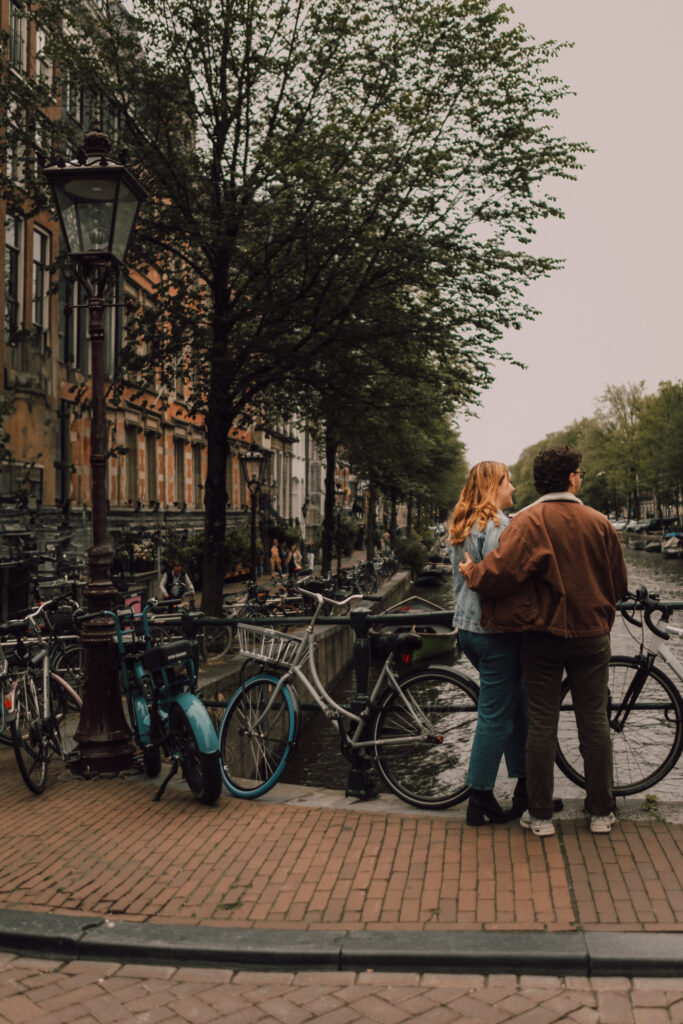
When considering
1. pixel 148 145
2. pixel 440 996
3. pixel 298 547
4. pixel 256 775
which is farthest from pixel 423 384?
pixel 298 547

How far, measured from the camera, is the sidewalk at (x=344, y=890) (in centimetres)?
388

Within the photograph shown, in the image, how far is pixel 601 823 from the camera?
4.96m

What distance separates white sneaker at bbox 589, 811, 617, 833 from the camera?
16.3 feet

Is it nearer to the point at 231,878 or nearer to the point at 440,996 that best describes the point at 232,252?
the point at 231,878

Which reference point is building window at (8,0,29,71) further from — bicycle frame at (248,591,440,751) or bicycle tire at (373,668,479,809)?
bicycle tire at (373,668,479,809)

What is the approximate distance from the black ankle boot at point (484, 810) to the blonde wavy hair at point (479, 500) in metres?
1.27

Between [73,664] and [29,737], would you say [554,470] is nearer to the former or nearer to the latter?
[29,737]

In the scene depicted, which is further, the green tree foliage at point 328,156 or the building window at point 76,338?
the building window at point 76,338

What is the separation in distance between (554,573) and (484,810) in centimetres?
Result: 128

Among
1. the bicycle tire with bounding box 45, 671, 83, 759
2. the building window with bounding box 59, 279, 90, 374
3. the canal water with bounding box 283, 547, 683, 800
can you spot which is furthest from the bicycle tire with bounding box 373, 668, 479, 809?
the building window with bounding box 59, 279, 90, 374

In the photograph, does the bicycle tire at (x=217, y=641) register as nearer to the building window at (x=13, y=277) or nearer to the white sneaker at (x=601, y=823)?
the building window at (x=13, y=277)

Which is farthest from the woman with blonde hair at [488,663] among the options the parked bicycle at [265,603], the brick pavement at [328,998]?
the parked bicycle at [265,603]

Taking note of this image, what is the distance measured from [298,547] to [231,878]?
1386 inches

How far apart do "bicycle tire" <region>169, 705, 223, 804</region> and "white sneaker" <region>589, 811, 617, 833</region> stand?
2.11m
